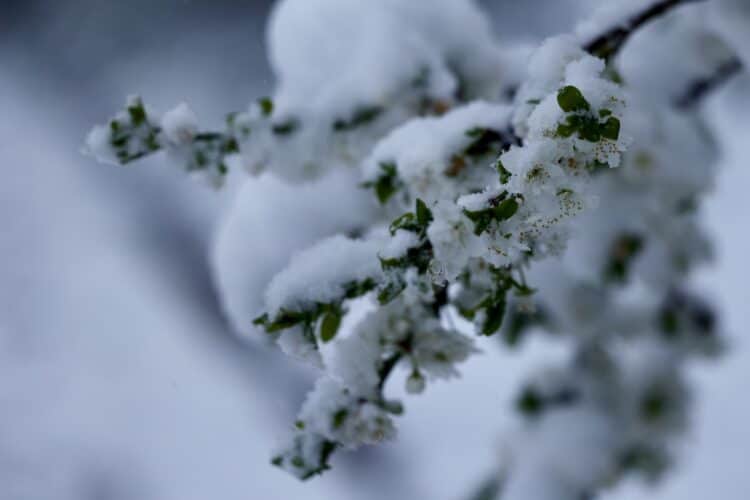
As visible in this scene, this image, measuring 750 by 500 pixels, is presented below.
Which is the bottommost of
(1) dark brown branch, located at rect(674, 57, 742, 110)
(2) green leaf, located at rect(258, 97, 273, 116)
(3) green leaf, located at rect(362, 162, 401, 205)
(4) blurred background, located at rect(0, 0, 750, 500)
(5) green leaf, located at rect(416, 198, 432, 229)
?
(5) green leaf, located at rect(416, 198, 432, 229)

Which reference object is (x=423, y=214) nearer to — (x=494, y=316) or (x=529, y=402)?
(x=494, y=316)

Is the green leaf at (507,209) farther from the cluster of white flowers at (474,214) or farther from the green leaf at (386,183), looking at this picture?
the green leaf at (386,183)

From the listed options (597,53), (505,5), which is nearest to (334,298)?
(597,53)

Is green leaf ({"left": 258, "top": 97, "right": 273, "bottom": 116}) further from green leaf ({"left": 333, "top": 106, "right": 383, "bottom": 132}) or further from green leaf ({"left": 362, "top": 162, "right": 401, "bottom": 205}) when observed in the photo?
green leaf ({"left": 362, "top": 162, "right": 401, "bottom": 205})

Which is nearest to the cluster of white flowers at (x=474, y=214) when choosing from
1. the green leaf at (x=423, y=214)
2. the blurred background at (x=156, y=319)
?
the green leaf at (x=423, y=214)

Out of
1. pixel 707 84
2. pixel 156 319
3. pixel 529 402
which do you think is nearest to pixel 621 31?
pixel 707 84

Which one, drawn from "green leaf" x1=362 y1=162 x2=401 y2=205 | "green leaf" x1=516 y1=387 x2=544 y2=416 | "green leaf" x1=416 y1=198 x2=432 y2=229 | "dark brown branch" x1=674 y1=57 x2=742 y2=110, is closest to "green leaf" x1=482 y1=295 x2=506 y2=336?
"green leaf" x1=416 y1=198 x2=432 y2=229
